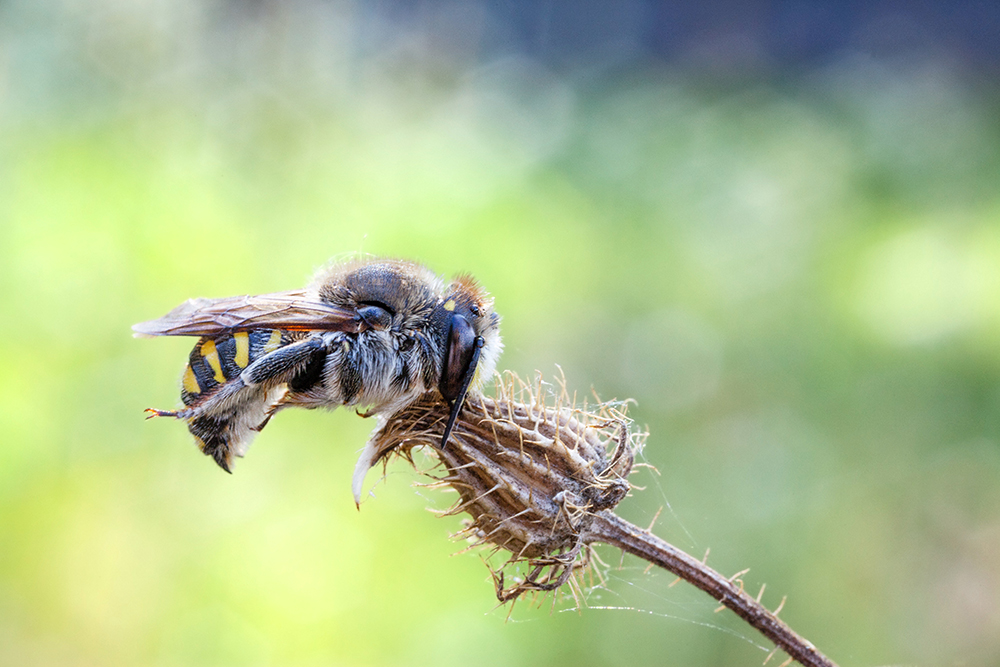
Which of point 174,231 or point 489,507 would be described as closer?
point 489,507

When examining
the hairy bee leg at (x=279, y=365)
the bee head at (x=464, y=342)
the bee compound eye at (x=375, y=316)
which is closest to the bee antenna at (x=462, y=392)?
the bee head at (x=464, y=342)

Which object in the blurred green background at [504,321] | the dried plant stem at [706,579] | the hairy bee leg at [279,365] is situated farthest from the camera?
the blurred green background at [504,321]

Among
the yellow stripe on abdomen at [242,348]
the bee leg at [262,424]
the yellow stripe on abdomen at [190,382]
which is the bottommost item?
the yellow stripe on abdomen at [190,382]

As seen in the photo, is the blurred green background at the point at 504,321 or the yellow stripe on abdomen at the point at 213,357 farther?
the blurred green background at the point at 504,321

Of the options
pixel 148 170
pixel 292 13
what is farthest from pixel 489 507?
pixel 292 13

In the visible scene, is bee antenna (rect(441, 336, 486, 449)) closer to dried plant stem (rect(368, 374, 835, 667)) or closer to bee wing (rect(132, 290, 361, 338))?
dried plant stem (rect(368, 374, 835, 667))

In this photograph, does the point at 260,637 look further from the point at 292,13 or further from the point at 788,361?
the point at 292,13

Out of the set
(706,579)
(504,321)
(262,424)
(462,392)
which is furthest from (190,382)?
(504,321)

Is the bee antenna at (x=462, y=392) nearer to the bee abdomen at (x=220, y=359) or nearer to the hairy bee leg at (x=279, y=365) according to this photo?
the hairy bee leg at (x=279, y=365)
